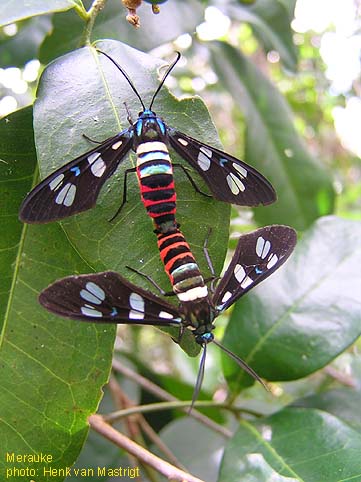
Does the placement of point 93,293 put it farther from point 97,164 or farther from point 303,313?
point 303,313

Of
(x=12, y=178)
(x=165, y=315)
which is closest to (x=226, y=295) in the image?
(x=165, y=315)

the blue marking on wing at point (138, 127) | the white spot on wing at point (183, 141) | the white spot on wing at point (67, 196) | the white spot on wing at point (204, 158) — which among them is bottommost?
the white spot on wing at point (67, 196)

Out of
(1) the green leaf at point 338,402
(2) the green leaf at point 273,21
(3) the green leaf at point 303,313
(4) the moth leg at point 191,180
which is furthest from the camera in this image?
(2) the green leaf at point 273,21

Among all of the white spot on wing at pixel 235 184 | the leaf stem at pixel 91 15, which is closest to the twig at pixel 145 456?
the white spot on wing at pixel 235 184

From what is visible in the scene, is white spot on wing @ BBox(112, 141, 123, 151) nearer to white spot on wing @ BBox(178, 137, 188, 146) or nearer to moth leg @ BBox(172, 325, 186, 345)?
white spot on wing @ BBox(178, 137, 188, 146)

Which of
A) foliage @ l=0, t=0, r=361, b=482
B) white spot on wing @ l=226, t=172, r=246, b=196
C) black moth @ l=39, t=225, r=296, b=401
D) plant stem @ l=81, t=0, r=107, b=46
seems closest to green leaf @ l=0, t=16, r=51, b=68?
foliage @ l=0, t=0, r=361, b=482

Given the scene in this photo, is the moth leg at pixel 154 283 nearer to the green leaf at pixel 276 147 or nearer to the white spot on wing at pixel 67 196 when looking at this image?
the white spot on wing at pixel 67 196
